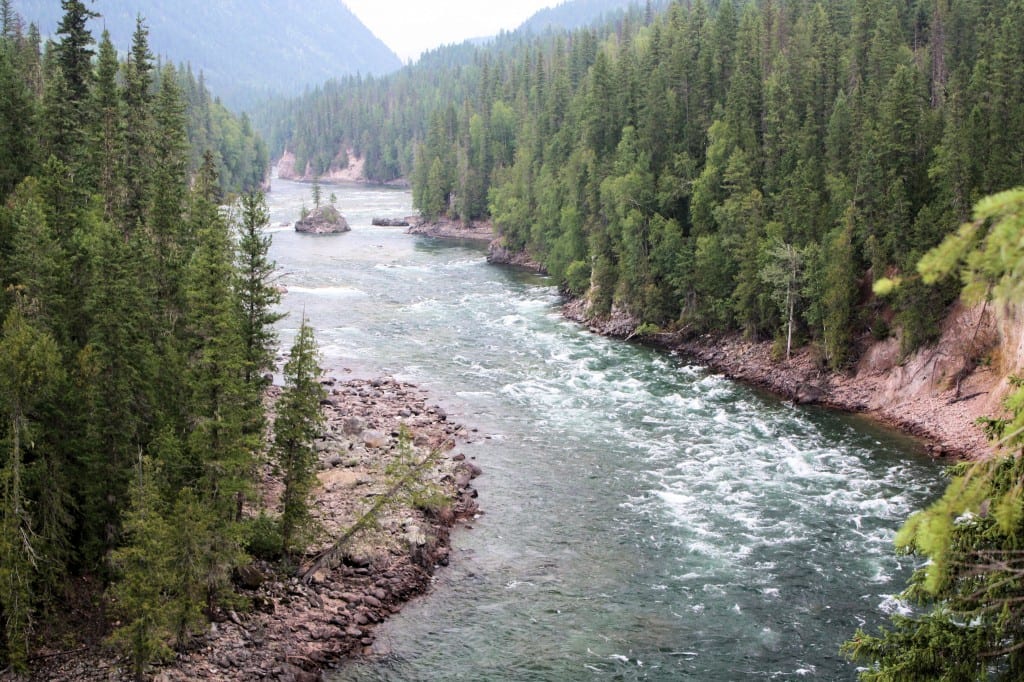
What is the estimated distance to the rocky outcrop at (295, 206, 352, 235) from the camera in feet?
405

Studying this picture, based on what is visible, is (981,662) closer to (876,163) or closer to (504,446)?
(504,446)

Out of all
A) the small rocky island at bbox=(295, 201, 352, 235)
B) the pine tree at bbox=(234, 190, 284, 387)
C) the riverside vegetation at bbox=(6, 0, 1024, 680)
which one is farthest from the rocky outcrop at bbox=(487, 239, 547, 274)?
the pine tree at bbox=(234, 190, 284, 387)

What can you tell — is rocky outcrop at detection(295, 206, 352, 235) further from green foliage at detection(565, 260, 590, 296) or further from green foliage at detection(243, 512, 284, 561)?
green foliage at detection(243, 512, 284, 561)

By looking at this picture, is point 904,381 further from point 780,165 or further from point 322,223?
point 322,223

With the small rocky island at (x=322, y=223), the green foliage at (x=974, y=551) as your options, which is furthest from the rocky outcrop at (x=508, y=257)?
the green foliage at (x=974, y=551)

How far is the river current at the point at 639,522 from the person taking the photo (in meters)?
27.3

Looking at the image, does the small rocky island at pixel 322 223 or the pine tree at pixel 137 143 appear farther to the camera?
the small rocky island at pixel 322 223

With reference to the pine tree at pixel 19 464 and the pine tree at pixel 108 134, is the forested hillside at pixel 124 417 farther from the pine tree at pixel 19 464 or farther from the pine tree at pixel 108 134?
the pine tree at pixel 108 134

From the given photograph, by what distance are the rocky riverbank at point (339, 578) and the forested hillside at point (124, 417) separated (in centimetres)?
117

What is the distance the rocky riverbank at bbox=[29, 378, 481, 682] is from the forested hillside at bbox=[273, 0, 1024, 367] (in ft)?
82.4

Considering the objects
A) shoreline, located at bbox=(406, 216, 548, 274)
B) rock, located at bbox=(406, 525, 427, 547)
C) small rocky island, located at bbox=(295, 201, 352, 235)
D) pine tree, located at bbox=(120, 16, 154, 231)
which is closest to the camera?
rock, located at bbox=(406, 525, 427, 547)

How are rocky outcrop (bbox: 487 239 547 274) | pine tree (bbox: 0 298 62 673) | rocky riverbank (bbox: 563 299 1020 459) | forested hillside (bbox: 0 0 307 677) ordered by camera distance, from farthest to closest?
rocky outcrop (bbox: 487 239 547 274) → rocky riverbank (bbox: 563 299 1020 459) → forested hillside (bbox: 0 0 307 677) → pine tree (bbox: 0 298 62 673)

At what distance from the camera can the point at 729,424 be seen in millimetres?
46656

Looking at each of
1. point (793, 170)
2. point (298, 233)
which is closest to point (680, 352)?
point (793, 170)
